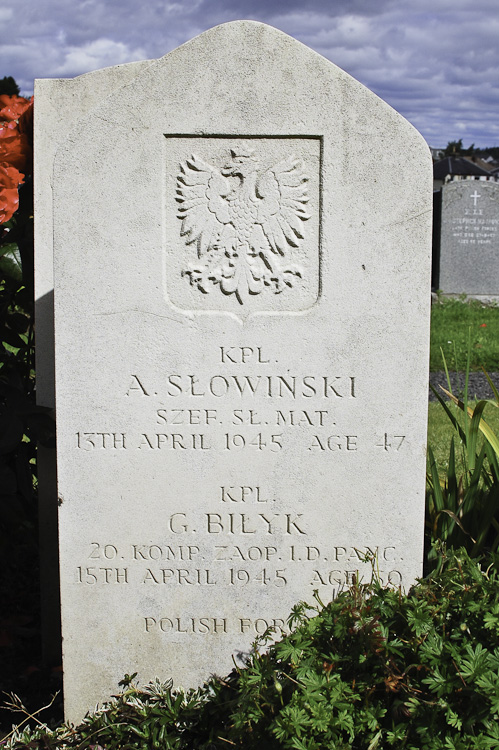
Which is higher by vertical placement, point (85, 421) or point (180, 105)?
point (180, 105)

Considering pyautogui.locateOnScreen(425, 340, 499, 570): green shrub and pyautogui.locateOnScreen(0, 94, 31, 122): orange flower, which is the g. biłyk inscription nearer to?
pyautogui.locateOnScreen(425, 340, 499, 570): green shrub

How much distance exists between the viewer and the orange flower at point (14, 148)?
9.30ft

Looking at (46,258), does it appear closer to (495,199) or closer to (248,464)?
(248,464)

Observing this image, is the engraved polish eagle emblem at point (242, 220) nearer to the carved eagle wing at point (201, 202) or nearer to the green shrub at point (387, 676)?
the carved eagle wing at point (201, 202)

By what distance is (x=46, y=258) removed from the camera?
9.46ft

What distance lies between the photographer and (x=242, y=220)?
2.45 meters

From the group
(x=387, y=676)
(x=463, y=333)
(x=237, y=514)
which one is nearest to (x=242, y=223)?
(x=237, y=514)

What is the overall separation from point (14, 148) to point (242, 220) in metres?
1.07

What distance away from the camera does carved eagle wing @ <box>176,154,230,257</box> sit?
2.41 m

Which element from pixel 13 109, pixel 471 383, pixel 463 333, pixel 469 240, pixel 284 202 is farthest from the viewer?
pixel 469 240

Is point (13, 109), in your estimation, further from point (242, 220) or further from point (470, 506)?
point (470, 506)

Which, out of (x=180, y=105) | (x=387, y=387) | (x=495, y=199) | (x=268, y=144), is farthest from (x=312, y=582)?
(x=495, y=199)

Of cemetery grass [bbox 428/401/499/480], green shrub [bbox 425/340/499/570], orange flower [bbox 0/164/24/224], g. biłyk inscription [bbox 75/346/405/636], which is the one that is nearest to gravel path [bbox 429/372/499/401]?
cemetery grass [bbox 428/401/499/480]

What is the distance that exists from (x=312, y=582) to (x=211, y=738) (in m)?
0.62
